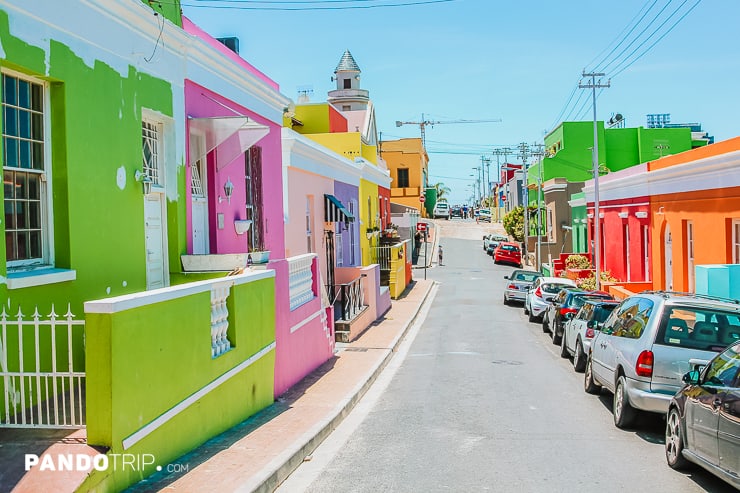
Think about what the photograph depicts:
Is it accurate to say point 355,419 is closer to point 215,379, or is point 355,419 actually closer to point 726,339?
point 215,379

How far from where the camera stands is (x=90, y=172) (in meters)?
8.73

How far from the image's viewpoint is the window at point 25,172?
7.64m

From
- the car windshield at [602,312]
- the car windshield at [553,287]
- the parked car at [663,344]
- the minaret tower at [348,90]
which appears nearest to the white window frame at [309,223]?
the car windshield at [602,312]

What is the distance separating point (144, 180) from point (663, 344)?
22.4ft

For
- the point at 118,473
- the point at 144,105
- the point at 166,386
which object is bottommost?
the point at 118,473

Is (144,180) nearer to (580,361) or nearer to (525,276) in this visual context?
(580,361)

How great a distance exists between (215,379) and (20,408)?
2.16 m

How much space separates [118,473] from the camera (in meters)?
6.25

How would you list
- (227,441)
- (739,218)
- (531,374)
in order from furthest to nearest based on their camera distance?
(739,218), (531,374), (227,441)

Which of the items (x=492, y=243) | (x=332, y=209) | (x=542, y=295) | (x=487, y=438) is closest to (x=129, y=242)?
(x=487, y=438)

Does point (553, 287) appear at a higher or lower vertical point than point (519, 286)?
higher

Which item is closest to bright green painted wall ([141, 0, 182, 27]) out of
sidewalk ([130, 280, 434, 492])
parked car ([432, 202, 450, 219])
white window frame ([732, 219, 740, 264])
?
sidewalk ([130, 280, 434, 492])

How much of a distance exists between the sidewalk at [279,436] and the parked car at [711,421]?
4.03m

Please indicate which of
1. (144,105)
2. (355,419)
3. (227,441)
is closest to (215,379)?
(227,441)
